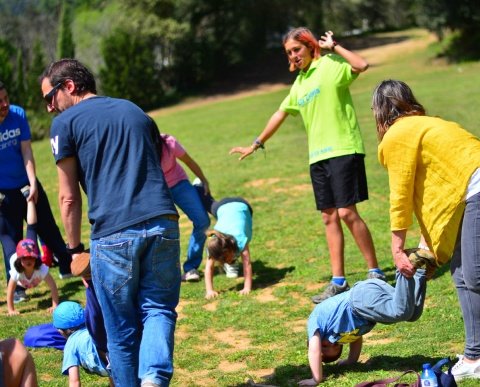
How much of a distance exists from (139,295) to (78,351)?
3.34 feet

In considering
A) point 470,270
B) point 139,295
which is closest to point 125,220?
point 139,295

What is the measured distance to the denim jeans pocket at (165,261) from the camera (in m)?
4.35

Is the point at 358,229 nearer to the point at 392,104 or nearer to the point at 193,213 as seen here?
the point at 193,213

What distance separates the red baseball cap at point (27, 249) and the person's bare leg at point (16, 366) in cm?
372

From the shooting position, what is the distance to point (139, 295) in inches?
175

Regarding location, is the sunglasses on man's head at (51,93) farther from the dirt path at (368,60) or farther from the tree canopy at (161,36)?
the dirt path at (368,60)

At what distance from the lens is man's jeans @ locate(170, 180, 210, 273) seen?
8.47 m

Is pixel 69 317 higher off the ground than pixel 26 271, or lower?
higher

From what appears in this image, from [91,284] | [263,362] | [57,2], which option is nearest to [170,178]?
[263,362]

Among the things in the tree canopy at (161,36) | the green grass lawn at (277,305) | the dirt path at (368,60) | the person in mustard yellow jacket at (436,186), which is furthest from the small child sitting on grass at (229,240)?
the dirt path at (368,60)

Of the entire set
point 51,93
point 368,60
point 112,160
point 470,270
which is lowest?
point 368,60

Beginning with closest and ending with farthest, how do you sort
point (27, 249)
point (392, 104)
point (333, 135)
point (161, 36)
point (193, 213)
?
1. point (392, 104)
2. point (333, 135)
3. point (27, 249)
4. point (193, 213)
5. point (161, 36)

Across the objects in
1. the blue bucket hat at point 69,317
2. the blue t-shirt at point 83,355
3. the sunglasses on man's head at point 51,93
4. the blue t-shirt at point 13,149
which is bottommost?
the blue t-shirt at point 83,355

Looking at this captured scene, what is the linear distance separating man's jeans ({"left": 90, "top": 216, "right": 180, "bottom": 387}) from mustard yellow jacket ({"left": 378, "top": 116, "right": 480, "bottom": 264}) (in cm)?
131
